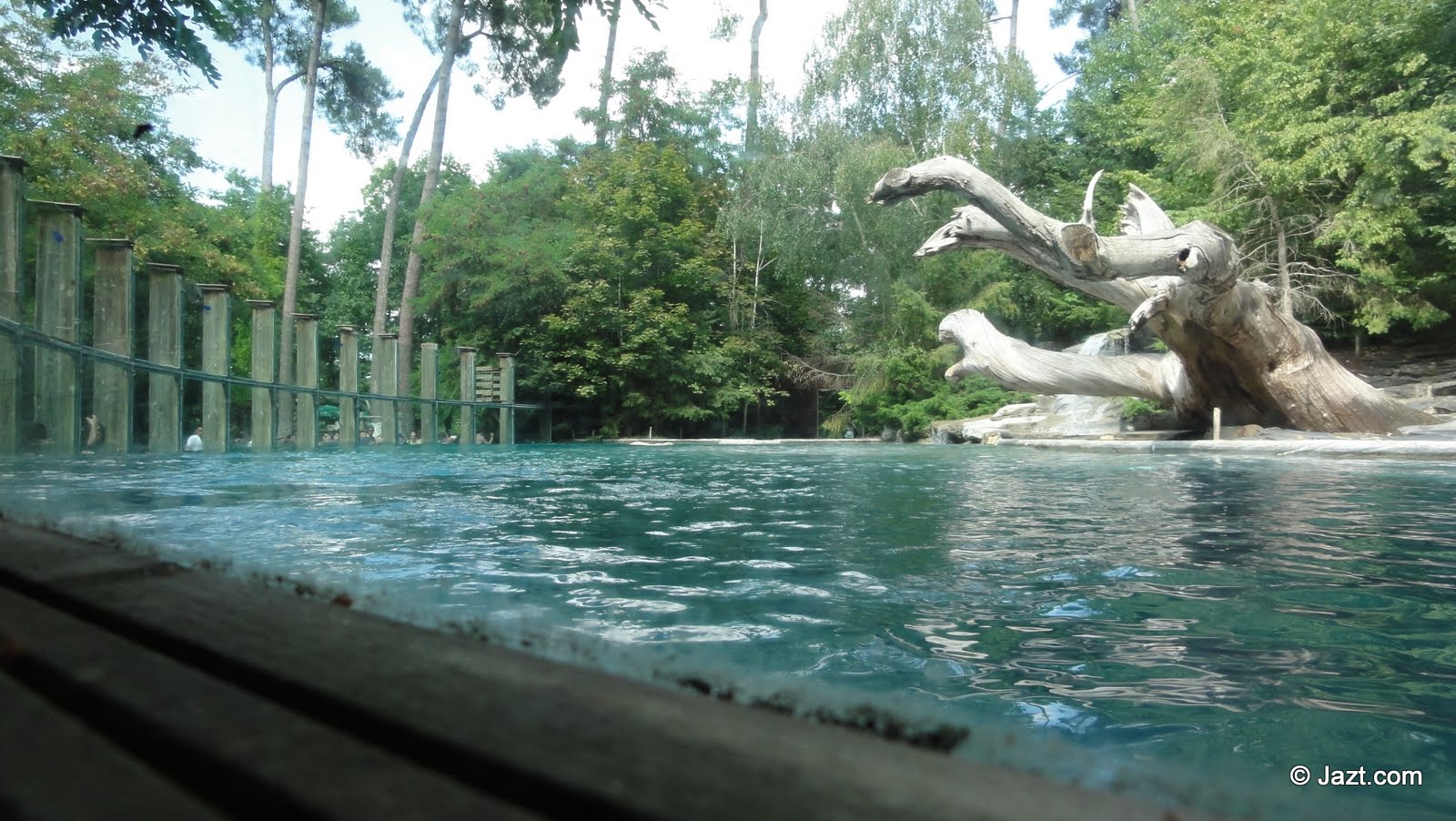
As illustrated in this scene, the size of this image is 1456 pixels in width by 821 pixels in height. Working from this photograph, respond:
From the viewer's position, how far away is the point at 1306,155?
15.1 meters

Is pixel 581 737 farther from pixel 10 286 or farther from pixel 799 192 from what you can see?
pixel 799 192

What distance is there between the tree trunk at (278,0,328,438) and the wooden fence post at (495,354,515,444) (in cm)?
436

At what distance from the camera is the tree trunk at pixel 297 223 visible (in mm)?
12336

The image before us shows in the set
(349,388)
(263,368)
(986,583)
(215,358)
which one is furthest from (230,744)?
(349,388)

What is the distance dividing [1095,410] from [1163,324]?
662 cm

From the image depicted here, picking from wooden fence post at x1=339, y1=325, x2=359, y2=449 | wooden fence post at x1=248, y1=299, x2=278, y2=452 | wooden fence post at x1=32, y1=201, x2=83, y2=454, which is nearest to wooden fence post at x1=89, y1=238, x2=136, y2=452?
Result: wooden fence post at x1=32, y1=201, x2=83, y2=454

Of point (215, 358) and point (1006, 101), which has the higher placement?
point (1006, 101)

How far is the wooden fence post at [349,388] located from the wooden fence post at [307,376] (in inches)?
42.6

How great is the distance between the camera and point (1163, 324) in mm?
11633

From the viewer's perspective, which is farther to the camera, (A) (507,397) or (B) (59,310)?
Answer: (A) (507,397)

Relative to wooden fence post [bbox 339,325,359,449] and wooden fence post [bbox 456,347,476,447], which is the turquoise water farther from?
wooden fence post [bbox 456,347,476,447]

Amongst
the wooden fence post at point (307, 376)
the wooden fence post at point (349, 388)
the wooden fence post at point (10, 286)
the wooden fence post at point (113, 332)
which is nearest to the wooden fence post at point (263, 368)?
the wooden fence post at point (307, 376)

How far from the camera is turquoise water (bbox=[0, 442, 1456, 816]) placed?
5.98 ft

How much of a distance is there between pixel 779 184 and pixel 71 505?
1969 centimetres
